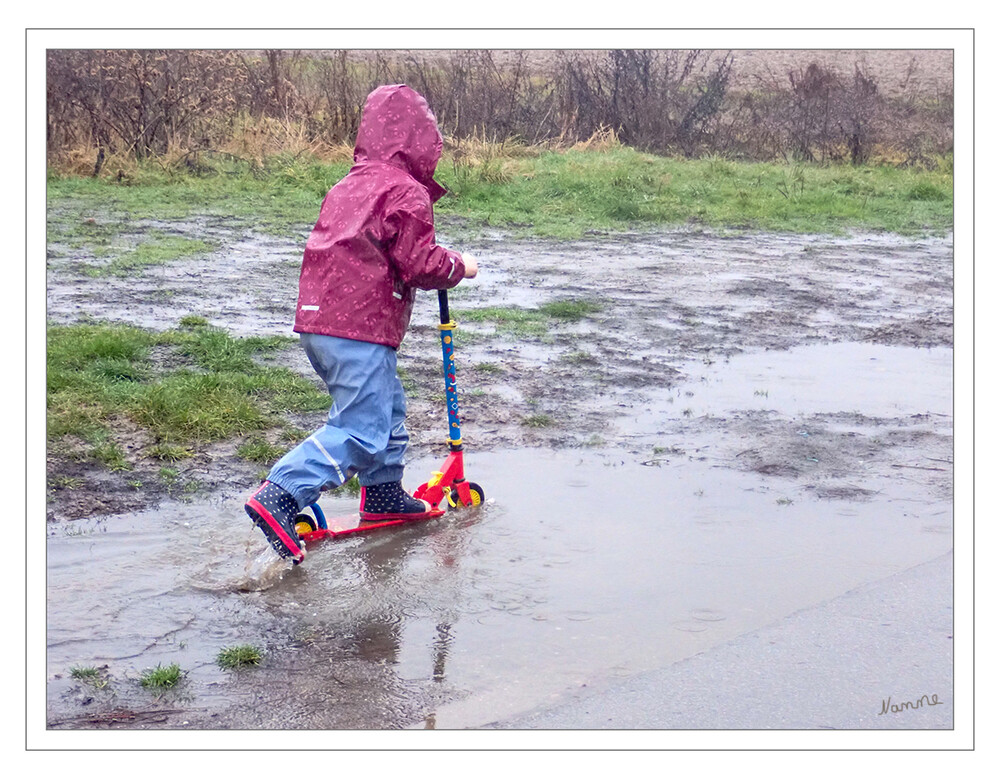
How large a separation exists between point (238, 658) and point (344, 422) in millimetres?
1222

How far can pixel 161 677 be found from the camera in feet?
13.0

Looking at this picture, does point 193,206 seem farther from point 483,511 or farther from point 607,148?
point 483,511

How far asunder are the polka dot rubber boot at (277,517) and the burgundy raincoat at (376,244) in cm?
68

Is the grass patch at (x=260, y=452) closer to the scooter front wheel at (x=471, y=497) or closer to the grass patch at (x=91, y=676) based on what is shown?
the scooter front wheel at (x=471, y=497)

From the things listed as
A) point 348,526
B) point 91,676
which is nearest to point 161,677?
point 91,676

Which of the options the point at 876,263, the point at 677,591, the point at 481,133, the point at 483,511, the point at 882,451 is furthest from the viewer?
the point at 481,133

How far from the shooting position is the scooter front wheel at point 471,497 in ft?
19.1

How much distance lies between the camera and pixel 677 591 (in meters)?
5.00

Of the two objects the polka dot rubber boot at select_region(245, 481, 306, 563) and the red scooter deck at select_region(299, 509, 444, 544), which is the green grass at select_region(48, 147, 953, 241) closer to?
the red scooter deck at select_region(299, 509, 444, 544)

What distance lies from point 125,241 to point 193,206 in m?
2.75

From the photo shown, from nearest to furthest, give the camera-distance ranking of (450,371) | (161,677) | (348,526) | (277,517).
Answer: (161,677) < (277,517) < (348,526) < (450,371)

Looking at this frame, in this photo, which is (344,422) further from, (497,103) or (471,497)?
(497,103)

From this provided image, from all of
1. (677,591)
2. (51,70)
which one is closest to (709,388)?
(677,591)
